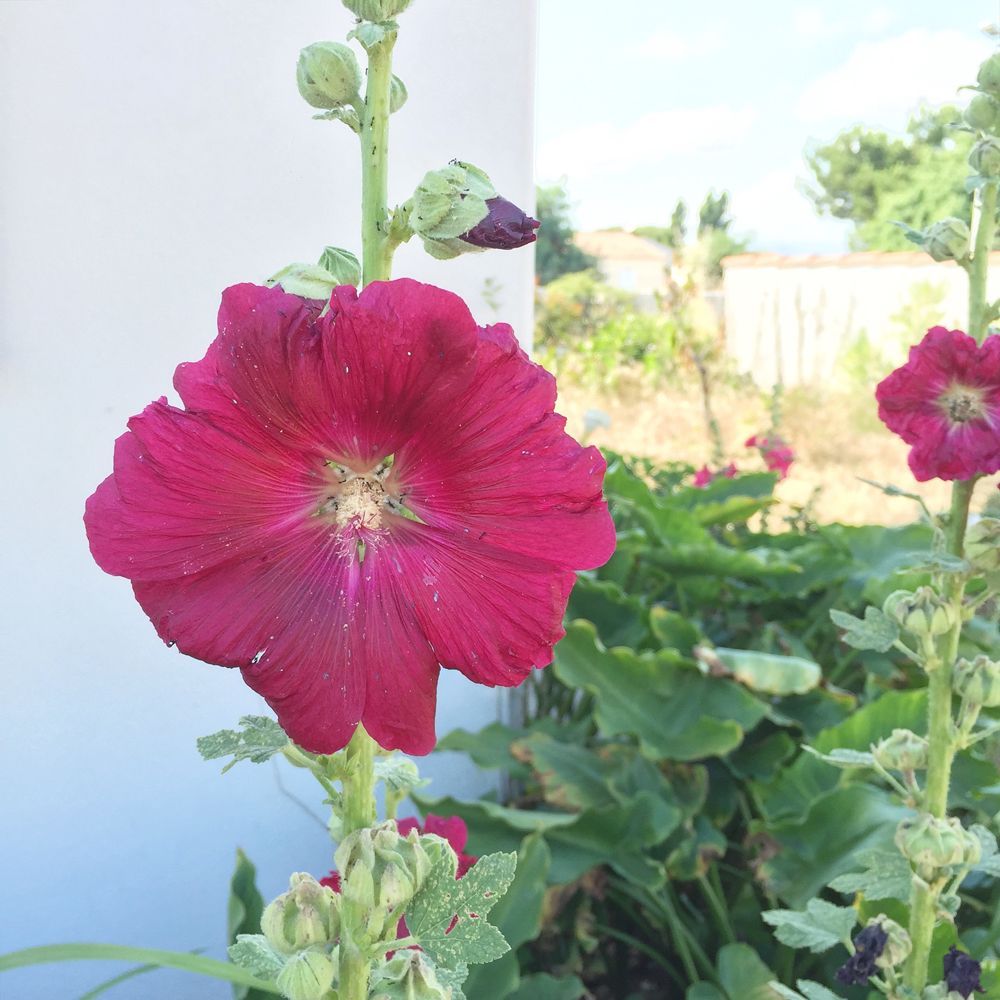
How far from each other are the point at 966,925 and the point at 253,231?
184 centimetres

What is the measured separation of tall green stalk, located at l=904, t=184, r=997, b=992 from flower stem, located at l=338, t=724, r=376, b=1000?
610mm

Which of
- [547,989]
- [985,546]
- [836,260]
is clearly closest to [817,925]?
[985,546]

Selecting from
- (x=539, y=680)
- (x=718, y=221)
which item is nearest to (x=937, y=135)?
(x=718, y=221)

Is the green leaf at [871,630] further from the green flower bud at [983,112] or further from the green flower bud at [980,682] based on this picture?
the green flower bud at [983,112]

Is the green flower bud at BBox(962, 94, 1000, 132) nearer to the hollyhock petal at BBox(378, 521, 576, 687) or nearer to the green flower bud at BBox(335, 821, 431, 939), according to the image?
the hollyhock petal at BBox(378, 521, 576, 687)

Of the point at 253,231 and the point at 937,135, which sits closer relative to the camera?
the point at 253,231

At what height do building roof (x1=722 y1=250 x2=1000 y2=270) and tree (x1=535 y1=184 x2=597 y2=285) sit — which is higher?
tree (x1=535 y1=184 x2=597 y2=285)

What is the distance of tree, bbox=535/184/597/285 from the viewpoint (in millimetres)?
13258

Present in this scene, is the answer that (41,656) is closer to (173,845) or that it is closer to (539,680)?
(173,845)

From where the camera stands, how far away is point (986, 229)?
3.14ft

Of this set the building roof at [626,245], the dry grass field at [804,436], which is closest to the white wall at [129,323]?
the dry grass field at [804,436]

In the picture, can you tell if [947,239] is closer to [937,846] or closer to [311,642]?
[937,846]

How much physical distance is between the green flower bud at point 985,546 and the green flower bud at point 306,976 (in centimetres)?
71

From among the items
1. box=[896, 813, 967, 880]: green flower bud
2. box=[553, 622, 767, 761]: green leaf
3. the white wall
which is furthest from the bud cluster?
the white wall
